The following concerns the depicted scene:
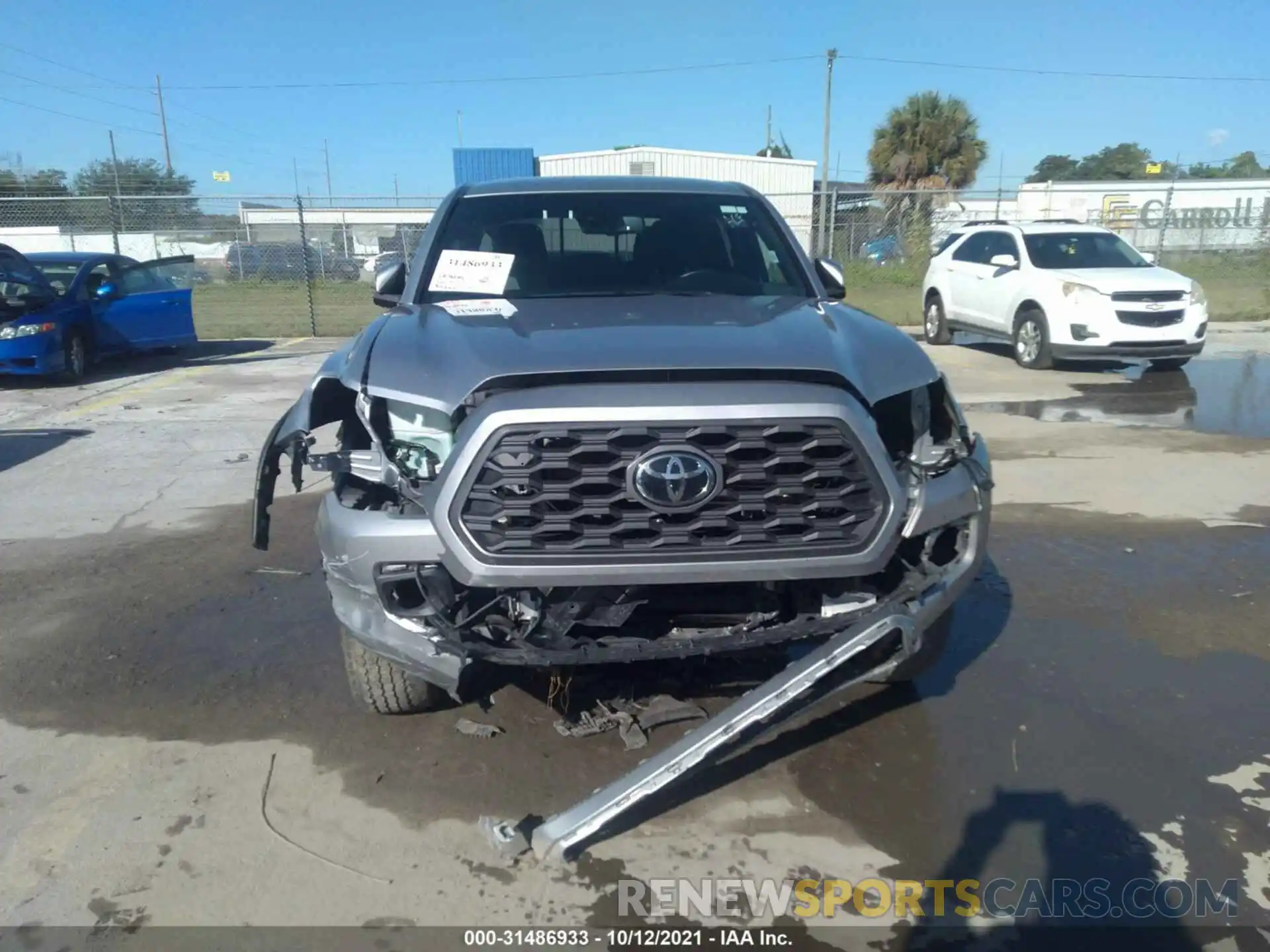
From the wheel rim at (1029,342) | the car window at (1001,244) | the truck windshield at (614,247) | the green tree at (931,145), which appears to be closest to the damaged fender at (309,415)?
the truck windshield at (614,247)

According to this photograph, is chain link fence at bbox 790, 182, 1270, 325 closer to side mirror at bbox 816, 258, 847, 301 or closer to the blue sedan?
the blue sedan

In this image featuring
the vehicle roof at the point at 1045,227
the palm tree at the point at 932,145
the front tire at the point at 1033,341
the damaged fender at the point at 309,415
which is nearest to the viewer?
the damaged fender at the point at 309,415

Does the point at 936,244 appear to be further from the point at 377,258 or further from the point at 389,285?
the point at 389,285

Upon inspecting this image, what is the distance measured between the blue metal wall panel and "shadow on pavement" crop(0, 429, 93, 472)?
31.3m

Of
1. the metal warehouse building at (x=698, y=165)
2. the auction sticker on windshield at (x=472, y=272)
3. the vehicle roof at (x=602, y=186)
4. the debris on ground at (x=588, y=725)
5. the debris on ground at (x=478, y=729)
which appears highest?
the metal warehouse building at (x=698, y=165)

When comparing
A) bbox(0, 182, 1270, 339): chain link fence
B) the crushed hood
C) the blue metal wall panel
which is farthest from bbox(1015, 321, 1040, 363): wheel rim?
the blue metal wall panel

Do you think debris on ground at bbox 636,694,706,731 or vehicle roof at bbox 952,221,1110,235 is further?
vehicle roof at bbox 952,221,1110,235

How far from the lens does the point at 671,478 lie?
276cm

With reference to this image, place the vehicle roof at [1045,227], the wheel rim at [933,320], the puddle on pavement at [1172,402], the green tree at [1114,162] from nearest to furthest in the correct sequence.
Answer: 1. the puddle on pavement at [1172,402]
2. the vehicle roof at [1045,227]
3. the wheel rim at [933,320]
4. the green tree at [1114,162]

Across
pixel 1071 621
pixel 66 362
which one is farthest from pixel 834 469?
pixel 66 362

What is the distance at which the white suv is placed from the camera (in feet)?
36.0

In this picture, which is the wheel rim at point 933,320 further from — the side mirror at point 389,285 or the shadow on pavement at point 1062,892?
the shadow on pavement at point 1062,892

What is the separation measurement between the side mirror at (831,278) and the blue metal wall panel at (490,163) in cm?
3537

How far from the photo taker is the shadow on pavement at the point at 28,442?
786 cm
